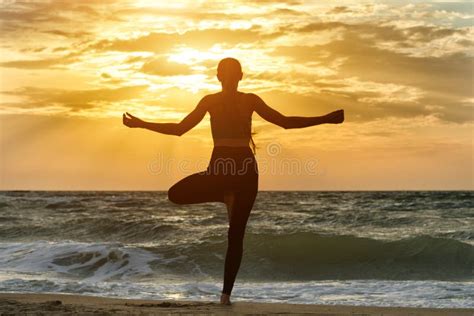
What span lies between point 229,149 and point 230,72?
777 mm

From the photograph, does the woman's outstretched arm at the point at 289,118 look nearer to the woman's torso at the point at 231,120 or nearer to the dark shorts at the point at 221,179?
the woman's torso at the point at 231,120

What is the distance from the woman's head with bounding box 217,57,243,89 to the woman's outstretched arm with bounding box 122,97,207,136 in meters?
0.28

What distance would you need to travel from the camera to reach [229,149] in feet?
23.2

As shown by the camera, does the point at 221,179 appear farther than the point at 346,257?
No

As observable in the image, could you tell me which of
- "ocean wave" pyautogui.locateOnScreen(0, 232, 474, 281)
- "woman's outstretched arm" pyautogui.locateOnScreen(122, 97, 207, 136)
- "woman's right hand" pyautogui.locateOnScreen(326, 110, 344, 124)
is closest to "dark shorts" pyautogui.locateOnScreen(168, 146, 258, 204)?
"woman's outstretched arm" pyautogui.locateOnScreen(122, 97, 207, 136)

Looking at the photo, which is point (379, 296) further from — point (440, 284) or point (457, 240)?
point (457, 240)

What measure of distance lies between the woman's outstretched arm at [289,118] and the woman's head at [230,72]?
26 cm

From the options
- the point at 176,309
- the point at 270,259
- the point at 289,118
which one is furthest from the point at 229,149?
the point at 270,259

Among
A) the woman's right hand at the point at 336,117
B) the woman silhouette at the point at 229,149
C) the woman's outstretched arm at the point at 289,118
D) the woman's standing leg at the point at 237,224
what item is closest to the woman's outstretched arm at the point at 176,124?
the woman silhouette at the point at 229,149

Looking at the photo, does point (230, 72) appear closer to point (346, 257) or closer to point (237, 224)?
point (237, 224)

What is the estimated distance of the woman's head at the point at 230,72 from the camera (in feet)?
23.6

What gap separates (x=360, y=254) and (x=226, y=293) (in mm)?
11938

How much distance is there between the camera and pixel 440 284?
1244cm

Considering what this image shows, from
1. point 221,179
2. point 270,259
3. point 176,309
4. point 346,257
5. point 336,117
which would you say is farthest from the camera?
point 346,257
